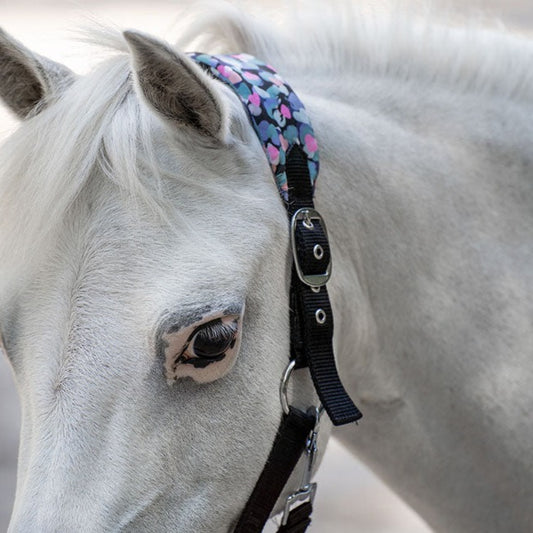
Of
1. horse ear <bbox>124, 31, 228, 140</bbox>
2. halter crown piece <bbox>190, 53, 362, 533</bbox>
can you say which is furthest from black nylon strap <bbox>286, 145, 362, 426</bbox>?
horse ear <bbox>124, 31, 228, 140</bbox>

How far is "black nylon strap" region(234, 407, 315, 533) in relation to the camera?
1376 millimetres

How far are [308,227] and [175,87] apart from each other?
324 millimetres

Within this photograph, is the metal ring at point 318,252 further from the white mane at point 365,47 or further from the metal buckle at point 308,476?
the white mane at point 365,47

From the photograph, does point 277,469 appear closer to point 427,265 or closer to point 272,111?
point 427,265

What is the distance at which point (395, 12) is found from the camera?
69.1 inches

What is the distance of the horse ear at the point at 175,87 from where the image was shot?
1.21 meters

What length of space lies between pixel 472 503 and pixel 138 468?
83 centimetres

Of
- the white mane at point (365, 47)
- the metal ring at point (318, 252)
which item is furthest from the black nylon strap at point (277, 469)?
the white mane at point (365, 47)

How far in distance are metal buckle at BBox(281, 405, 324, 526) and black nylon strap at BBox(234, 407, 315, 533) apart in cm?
2

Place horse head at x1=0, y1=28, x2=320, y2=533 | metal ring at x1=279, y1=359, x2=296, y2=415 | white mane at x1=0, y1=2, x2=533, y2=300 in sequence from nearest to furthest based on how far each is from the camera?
horse head at x1=0, y1=28, x2=320, y2=533
metal ring at x1=279, y1=359, x2=296, y2=415
white mane at x1=0, y1=2, x2=533, y2=300

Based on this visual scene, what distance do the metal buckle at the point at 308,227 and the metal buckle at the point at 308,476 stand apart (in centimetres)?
23

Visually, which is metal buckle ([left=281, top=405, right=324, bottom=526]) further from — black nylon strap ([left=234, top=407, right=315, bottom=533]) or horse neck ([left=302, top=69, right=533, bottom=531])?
horse neck ([left=302, top=69, right=533, bottom=531])

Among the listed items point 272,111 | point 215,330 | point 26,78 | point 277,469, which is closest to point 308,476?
point 277,469

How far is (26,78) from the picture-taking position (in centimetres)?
143
